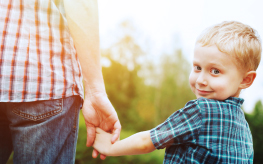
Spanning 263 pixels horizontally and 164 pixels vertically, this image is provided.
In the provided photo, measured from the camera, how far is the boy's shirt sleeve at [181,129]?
1377 millimetres

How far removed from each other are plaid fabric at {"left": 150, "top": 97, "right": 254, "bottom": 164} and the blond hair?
305mm

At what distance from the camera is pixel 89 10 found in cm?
145

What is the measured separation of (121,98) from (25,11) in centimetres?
2121

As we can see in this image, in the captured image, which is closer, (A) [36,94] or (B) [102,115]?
(A) [36,94]

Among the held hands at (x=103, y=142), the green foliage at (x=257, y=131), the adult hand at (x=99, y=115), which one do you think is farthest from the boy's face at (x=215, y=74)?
the green foliage at (x=257, y=131)

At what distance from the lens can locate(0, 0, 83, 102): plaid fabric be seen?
126cm

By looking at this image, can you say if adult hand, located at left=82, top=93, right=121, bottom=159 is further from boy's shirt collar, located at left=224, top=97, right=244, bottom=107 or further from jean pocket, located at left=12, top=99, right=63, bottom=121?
boy's shirt collar, located at left=224, top=97, right=244, bottom=107

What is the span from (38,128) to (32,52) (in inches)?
16.7

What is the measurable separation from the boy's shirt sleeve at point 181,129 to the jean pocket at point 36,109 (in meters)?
0.62

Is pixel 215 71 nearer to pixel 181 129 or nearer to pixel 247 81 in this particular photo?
pixel 247 81

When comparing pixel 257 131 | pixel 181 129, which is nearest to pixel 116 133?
pixel 181 129

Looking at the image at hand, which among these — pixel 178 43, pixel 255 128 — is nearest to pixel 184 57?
pixel 178 43

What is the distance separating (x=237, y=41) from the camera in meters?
1.45

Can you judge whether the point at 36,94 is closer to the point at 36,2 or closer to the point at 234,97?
the point at 36,2
